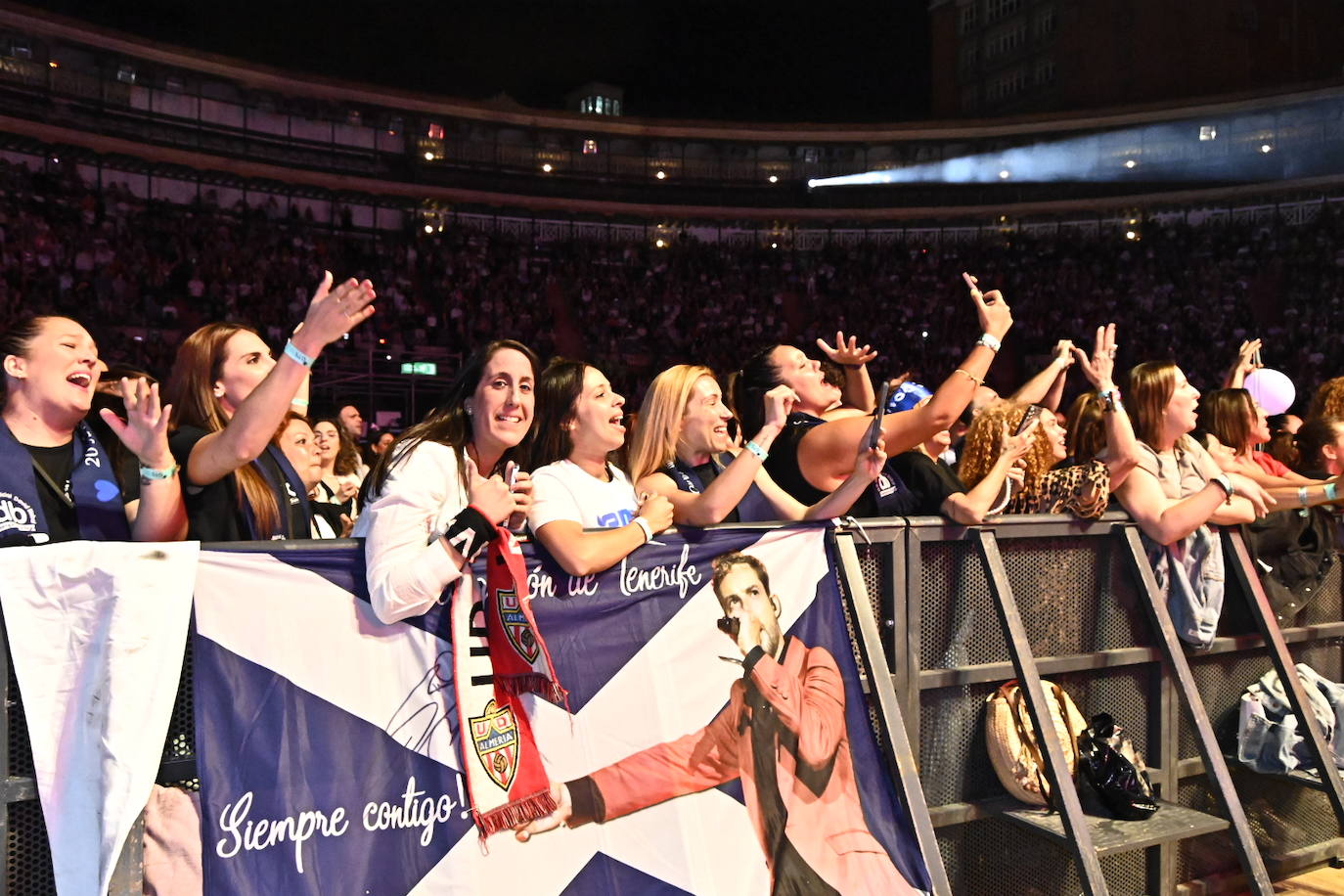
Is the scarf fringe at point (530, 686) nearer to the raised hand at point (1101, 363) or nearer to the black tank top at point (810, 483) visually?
the black tank top at point (810, 483)

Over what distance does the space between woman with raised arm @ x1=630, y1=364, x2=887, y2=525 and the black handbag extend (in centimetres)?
138

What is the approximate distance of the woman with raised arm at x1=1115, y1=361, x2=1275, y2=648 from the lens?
14.4 ft

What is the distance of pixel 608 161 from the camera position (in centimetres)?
2930

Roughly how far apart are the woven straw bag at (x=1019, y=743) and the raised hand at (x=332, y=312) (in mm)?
2709

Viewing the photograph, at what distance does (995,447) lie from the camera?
13.9 ft

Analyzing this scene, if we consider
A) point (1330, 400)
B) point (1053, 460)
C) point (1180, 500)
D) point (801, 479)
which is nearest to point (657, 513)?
point (801, 479)

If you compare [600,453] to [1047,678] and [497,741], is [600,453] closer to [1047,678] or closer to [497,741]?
[497,741]

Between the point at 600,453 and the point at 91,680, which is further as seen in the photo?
the point at 600,453

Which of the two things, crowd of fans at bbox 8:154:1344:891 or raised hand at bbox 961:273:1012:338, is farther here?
raised hand at bbox 961:273:1012:338

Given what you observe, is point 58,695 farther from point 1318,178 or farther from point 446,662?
point 1318,178

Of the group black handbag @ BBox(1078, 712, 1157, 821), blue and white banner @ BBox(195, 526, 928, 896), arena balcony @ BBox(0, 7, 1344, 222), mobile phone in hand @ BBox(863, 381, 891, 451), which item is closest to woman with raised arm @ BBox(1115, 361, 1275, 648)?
black handbag @ BBox(1078, 712, 1157, 821)

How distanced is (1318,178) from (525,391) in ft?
93.8

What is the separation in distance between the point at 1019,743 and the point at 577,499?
1.94m

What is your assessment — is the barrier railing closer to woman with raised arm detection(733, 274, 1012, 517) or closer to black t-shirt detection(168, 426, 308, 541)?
woman with raised arm detection(733, 274, 1012, 517)
